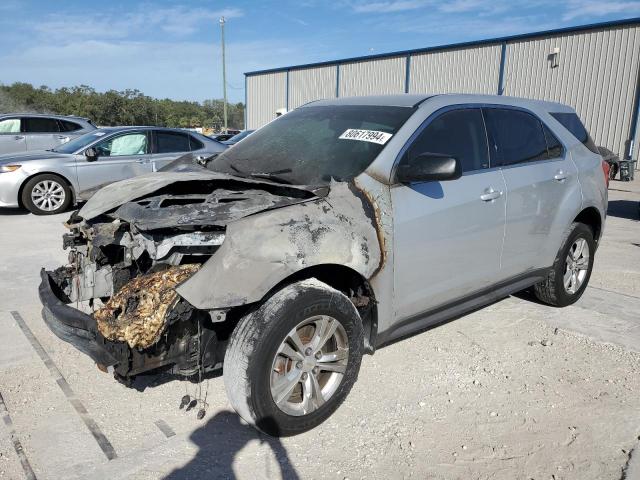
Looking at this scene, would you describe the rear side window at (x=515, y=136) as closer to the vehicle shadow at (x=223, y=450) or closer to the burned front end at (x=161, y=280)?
the burned front end at (x=161, y=280)

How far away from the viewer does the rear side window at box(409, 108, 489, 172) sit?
137 inches

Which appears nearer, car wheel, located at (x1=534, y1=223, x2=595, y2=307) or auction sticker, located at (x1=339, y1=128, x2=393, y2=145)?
auction sticker, located at (x1=339, y1=128, x2=393, y2=145)

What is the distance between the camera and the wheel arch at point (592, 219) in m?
4.77

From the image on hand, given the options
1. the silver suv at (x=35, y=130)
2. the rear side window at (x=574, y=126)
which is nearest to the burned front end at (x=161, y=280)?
the rear side window at (x=574, y=126)

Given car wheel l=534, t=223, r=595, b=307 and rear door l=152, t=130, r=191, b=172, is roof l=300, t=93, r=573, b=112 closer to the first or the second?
car wheel l=534, t=223, r=595, b=307

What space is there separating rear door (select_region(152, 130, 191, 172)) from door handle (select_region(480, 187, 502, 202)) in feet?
22.9

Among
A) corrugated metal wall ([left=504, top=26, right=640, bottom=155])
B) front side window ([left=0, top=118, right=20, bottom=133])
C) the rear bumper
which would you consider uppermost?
corrugated metal wall ([left=504, top=26, right=640, bottom=155])

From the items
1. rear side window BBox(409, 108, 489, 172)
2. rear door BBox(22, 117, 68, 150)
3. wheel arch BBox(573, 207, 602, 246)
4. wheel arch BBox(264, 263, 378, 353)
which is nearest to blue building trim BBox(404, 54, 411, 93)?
rear door BBox(22, 117, 68, 150)

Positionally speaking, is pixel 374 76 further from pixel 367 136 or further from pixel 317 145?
pixel 367 136

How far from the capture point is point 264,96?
35656 millimetres

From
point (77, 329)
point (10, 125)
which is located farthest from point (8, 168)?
point (77, 329)

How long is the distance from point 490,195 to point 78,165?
7691 mm

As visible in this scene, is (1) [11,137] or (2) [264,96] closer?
(1) [11,137]

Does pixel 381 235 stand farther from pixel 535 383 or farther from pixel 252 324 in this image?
pixel 535 383
